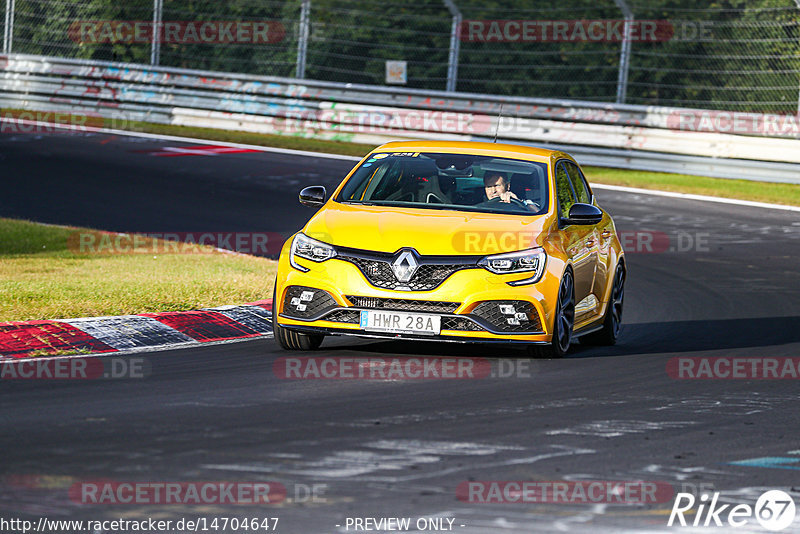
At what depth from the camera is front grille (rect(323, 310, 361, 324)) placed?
9.68m

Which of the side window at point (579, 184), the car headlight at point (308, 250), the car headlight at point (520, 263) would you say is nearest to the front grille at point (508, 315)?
the car headlight at point (520, 263)

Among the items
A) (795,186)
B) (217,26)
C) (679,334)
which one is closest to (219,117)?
(217,26)

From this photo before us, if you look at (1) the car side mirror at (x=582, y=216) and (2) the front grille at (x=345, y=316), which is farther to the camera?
(1) the car side mirror at (x=582, y=216)

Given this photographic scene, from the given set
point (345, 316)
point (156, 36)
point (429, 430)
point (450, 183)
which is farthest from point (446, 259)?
point (156, 36)

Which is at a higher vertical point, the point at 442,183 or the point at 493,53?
the point at 493,53

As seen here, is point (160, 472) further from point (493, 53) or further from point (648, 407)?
point (493, 53)

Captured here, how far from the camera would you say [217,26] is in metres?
30.7

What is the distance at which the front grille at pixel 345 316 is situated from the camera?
31.8ft

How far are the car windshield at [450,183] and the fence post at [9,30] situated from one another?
21229mm

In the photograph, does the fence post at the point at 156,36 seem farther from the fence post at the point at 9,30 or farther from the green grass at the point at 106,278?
the green grass at the point at 106,278

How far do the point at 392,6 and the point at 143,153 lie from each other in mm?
6769

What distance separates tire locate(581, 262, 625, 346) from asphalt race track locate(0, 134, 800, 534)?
0.16 metres

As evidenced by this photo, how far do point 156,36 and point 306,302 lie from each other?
68.0 ft

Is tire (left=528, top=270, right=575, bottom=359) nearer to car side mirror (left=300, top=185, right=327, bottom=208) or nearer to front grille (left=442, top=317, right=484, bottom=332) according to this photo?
front grille (left=442, top=317, right=484, bottom=332)
